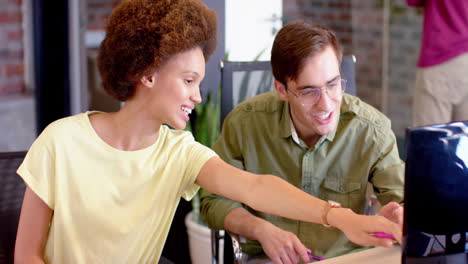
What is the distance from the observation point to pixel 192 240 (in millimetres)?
3010

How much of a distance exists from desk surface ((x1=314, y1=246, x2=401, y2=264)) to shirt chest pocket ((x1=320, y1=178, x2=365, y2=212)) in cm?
44

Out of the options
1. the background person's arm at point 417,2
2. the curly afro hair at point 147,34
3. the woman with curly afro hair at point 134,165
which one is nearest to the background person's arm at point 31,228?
the woman with curly afro hair at point 134,165

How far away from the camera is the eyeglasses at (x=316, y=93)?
179cm

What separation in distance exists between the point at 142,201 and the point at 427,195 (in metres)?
0.72

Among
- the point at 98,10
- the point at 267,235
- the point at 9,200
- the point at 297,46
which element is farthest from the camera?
the point at 98,10

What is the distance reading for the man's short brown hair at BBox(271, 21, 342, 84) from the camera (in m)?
1.81

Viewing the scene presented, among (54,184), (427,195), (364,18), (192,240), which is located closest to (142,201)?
(54,184)

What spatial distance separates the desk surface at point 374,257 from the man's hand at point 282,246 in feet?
0.56

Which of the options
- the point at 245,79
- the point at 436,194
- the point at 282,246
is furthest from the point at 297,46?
the point at 436,194

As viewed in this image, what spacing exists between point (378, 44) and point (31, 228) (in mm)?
3766

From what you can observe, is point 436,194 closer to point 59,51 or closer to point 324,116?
point 324,116

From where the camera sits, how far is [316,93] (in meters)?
1.80

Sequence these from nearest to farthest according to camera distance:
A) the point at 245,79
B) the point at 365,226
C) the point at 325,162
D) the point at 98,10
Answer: the point at 365,226 < the point at 325,162 < the point at 245,79 < the point at 98,10

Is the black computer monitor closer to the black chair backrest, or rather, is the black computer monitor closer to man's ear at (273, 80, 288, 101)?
man's ear at (273, 80, 288, 101)
